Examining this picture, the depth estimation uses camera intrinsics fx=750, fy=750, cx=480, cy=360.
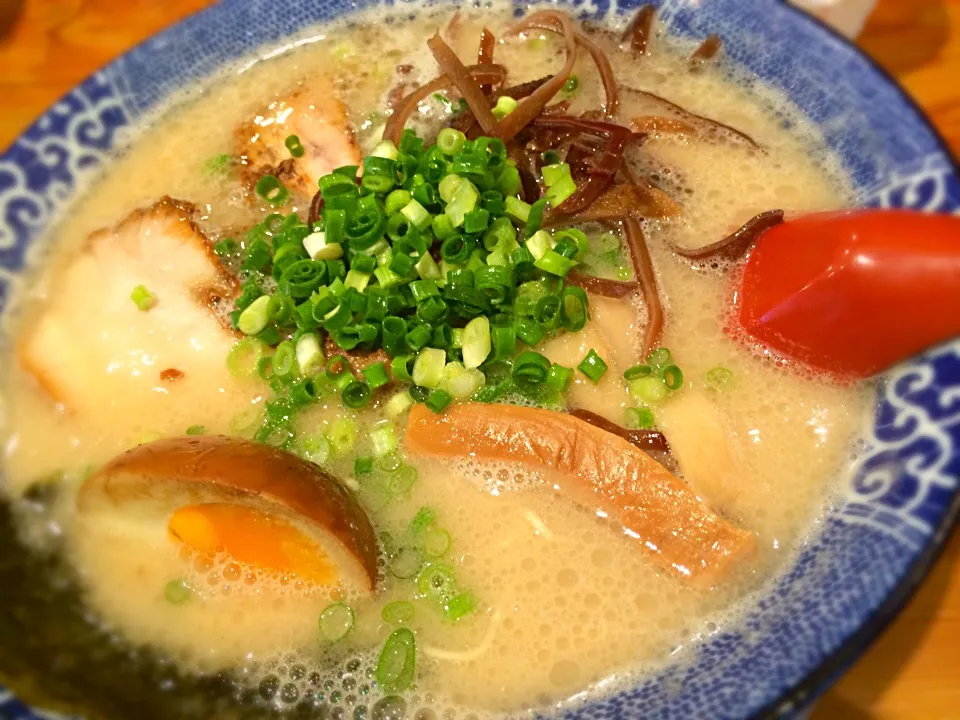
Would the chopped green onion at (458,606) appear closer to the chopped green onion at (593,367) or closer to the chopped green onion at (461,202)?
the chopped green onion at (593,367)

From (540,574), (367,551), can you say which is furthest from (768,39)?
(367,551)

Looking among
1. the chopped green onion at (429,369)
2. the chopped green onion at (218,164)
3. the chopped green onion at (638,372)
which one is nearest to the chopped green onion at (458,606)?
the chopped green onion at (429,369)

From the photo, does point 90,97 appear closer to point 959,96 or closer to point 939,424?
point 939,424

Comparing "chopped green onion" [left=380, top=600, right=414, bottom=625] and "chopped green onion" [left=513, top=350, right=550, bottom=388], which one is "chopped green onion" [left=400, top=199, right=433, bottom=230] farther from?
"chopped green onion" [left=380, top=600, right=414, bottom=625]

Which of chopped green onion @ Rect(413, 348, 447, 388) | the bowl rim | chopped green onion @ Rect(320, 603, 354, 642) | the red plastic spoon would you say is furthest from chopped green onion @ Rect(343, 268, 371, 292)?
the bowl rim

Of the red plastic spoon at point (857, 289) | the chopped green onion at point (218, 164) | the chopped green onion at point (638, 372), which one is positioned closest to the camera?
the red plastic spoon at point (857, 289)
